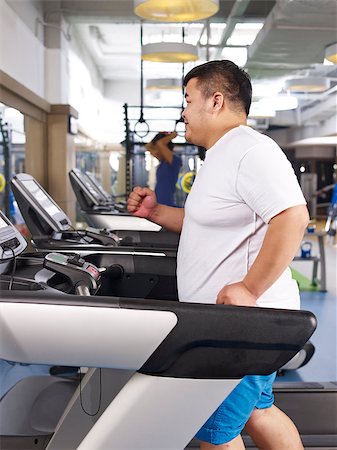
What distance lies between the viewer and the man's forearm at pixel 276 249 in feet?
5.15

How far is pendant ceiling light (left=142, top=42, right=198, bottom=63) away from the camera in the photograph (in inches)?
241

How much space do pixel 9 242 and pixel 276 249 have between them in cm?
93

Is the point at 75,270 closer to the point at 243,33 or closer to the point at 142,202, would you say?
the point at 142,202

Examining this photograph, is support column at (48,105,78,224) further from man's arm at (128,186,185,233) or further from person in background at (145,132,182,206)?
man's arm at (128,186,185,233)

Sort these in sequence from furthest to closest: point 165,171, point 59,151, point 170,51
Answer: point 59,151 < point 170,51 < point 165,171

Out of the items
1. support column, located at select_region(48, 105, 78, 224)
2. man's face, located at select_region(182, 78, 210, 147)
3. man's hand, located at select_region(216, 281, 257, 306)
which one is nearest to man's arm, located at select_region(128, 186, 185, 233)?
man's face, located at select_region(182, 78, 210, 147)

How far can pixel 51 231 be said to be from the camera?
307 centimetres

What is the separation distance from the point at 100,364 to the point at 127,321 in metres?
0.14

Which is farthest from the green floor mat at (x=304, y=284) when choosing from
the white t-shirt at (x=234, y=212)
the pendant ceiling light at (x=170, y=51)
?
the white t-shirt at (x=234, y=212)

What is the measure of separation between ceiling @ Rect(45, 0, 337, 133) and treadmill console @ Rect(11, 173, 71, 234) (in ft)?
8.98

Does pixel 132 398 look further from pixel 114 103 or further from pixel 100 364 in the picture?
pixel 114 103

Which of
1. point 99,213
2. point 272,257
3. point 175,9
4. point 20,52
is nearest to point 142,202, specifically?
point 272,257

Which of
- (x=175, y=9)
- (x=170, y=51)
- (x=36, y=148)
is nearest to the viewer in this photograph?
(x=175, y=9)

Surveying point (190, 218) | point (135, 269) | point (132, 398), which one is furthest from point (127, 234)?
point (132, 398)
